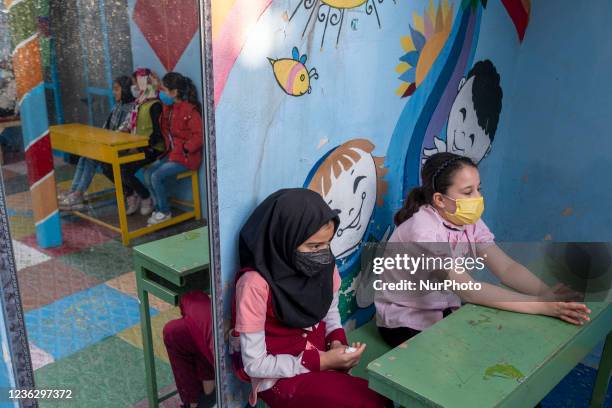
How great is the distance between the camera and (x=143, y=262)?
5.62 ft

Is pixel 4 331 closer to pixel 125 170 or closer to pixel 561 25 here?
pixel 125 170

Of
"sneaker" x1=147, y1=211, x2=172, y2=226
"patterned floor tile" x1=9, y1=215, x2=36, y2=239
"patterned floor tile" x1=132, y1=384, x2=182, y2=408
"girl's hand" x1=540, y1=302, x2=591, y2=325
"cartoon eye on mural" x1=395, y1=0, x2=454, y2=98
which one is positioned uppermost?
"cartoon eye on mural" x1=395, y1=0, x2=454, y2=98

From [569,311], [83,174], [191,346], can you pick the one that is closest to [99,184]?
[83,174]

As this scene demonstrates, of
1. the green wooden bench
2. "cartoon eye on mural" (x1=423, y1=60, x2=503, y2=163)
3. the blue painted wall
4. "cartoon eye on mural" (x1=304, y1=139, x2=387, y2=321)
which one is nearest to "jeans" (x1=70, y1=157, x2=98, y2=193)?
"cartoon eye on mural" (x1=304, y1=139, x2=387, y2=321)

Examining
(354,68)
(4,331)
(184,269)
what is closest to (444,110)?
(354,68)

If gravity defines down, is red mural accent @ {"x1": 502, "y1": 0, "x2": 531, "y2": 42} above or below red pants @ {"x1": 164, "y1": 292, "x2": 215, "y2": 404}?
above

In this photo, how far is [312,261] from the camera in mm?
1643

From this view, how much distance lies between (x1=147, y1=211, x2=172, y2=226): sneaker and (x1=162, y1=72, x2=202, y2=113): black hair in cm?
38

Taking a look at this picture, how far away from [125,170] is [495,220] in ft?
8.04

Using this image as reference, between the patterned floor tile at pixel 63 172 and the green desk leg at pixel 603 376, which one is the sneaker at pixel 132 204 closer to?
the patterned floor tile at pixel 63 172

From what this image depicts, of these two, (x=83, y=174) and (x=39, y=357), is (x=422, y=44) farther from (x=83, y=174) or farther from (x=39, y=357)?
(x=39, y=357)

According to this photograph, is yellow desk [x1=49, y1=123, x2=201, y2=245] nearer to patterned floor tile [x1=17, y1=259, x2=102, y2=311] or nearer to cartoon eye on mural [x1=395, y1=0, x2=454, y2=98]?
patterned floor tile [x1=17, y1=259, x2=102, y2=311]

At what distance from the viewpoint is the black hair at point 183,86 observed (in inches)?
59.6

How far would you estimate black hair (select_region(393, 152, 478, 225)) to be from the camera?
2051 millimetres
